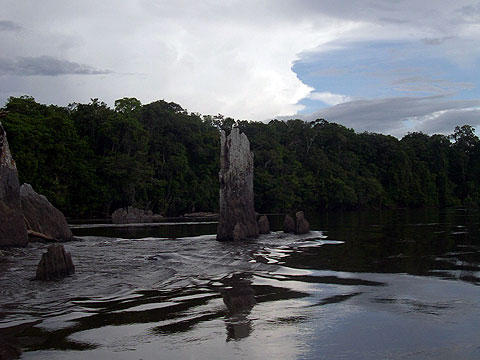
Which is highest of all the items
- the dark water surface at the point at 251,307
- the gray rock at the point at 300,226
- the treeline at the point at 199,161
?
the treeline at the point at 199,161

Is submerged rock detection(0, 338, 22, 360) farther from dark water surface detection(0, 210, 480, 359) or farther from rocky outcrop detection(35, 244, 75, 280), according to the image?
rocky outcrop detection(35, 244, 75, 280)

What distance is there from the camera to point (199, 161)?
238 ft

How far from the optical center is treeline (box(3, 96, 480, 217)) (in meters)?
51.9

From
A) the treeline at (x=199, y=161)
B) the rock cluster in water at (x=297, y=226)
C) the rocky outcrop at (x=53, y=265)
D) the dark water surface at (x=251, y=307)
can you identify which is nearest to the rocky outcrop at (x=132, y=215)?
the treeline at (x=199, y=161)

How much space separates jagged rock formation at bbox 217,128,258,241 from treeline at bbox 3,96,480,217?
29.3 metres

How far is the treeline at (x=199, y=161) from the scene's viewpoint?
170ft

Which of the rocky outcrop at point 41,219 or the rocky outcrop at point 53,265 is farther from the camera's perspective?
the rocky outcrop at point 41,219

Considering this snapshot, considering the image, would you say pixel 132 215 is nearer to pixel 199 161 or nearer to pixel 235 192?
pixel 199 161

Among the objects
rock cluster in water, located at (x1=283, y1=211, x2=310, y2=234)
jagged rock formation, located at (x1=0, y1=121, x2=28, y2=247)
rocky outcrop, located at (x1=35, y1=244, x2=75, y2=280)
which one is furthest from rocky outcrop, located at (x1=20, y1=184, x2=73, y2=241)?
rock cluster in water, located at (x1=283, y1=211, x2=310, y2=234)

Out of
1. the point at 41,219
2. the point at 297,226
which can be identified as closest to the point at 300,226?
the point at 297,226

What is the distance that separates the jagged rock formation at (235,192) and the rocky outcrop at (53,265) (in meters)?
10.6

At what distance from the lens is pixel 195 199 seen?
66938mm

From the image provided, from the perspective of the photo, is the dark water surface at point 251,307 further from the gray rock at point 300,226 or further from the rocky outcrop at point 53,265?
the gray rock at point 300,226

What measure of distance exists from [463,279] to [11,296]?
9269mm
